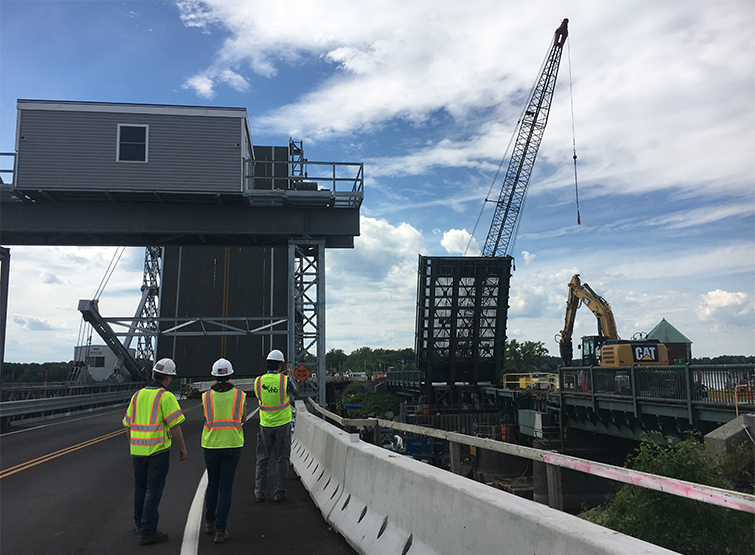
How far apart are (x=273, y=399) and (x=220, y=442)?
1497 mm

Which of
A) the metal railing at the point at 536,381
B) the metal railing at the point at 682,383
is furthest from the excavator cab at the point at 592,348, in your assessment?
the metal railing at the point at 682,383

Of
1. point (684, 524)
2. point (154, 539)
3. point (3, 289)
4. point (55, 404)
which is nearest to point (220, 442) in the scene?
point (154, 539)

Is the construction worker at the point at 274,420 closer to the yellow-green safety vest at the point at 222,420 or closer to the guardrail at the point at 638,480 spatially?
the yellow-green safety vest at the point at 222,420

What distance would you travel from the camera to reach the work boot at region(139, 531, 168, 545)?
571 centimetres

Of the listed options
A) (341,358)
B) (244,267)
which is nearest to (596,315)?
(244,267)

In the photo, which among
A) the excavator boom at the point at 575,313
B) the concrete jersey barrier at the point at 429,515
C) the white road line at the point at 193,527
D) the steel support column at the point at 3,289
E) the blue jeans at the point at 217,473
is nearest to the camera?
the concrete jersey barrier at the point at 429,515

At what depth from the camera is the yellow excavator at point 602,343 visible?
2430 centimetres

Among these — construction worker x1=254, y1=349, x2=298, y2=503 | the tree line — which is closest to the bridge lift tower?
the tree line

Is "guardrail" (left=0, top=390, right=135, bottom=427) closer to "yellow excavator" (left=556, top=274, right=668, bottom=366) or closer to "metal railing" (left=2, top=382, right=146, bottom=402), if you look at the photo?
"metal railing" (left=2, top=382, right=146, bottom=402)

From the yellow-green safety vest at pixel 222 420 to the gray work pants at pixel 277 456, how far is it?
4.57ft

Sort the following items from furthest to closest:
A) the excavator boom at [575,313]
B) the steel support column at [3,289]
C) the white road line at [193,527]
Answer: the excavator boom at [575,313], the steel support column at [3,289], the white road line at [193,527]

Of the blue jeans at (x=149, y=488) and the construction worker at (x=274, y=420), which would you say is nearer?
the blue jeans at (x=149, y=488)

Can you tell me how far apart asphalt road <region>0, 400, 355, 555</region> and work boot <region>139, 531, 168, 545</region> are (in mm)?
86

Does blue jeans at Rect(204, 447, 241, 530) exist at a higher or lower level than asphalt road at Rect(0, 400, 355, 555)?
higher
